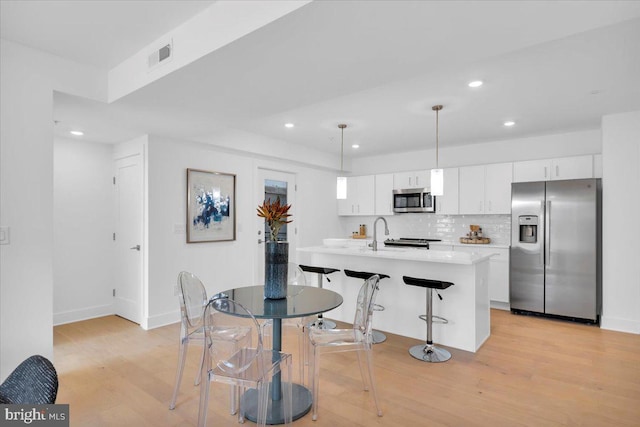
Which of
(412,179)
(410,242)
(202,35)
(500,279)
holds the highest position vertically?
(202,35)

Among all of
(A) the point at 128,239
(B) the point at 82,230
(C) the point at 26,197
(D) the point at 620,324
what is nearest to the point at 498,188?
(D) the point at 620,324

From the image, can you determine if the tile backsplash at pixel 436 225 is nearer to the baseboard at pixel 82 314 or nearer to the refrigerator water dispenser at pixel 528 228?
the refrigerator water dispenser at pixel 528 228

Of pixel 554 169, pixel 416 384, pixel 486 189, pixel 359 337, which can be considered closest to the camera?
pixel 359 337

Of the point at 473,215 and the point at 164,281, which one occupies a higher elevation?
the point at 473,215

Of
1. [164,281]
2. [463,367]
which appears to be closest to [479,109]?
[463,367]

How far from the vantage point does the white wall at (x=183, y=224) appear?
4.32 meters

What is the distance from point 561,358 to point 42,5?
16.2 feet

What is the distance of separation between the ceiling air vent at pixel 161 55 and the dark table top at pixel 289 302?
177cm

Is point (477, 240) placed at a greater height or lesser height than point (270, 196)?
lesser

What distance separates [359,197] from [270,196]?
199cm

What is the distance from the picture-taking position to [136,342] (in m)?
3.80

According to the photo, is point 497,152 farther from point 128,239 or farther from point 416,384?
point 128,239

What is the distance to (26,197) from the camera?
269 cm

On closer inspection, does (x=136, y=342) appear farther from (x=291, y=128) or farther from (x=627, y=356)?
(x=627, y=356)
